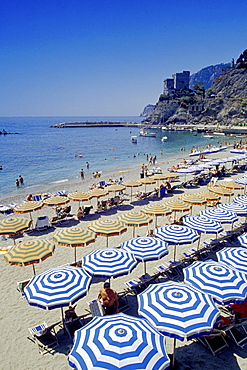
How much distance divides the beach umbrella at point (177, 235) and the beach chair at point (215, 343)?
287 centimetres

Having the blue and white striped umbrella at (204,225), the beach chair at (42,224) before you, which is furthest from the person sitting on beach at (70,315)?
the beach chair at (42,224)

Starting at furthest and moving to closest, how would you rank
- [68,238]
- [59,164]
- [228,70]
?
1. [228,70]
2. [59,164]
3. [68,238]

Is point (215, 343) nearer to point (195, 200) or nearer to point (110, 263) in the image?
point (110, 263)

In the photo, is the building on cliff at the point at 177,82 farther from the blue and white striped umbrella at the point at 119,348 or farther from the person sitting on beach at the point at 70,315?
the blue and white striped umbrella at the point at 119,348

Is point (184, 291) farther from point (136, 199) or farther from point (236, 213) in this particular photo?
point (136, 199)

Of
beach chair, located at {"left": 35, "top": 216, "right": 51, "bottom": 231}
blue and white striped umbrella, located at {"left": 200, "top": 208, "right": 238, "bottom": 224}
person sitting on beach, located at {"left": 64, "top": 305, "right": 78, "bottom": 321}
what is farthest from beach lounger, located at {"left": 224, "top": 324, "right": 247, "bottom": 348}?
beach chair, located at {"left": 35, "top": 216, "right": 51, "bottom": 231}

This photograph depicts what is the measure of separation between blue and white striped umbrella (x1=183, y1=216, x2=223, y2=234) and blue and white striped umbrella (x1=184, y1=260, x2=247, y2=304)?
2.62m

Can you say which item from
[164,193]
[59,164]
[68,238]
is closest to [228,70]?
[59,164]

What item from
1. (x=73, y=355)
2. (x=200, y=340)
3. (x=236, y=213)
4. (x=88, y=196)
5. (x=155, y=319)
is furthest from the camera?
(x=88, y=196)

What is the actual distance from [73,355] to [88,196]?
1145cm

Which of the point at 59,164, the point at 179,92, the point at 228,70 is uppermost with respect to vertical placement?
the point at 228,70

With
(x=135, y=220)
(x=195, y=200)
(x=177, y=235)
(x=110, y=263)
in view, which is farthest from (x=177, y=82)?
(x=110, y=263)

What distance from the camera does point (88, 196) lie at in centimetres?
1543

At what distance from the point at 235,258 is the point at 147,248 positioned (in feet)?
8.33
